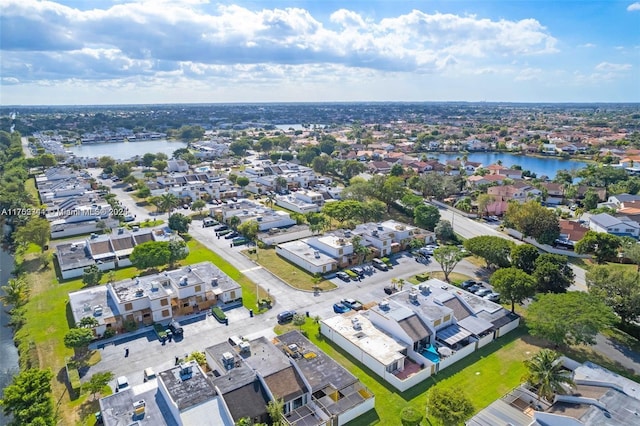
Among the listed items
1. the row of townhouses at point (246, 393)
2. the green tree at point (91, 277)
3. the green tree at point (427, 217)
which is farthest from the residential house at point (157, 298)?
the green tree at point (427, 217)

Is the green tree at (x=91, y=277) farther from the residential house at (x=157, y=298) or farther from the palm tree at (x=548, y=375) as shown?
the palm tree at (x=548, y=375)

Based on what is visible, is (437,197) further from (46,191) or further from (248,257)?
(46,191)

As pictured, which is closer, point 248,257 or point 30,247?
point 248,257

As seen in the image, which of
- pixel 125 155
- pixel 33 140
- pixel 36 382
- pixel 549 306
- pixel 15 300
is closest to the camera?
pixel 36 382

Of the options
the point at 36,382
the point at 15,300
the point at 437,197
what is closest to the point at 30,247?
the point at 15,300

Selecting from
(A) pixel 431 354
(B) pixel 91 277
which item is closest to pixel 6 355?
(B) pixel 91 277

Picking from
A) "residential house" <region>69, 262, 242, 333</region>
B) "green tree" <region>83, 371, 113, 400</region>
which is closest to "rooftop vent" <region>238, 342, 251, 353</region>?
"green tree" <region>83, 371, 113, 400</region>
